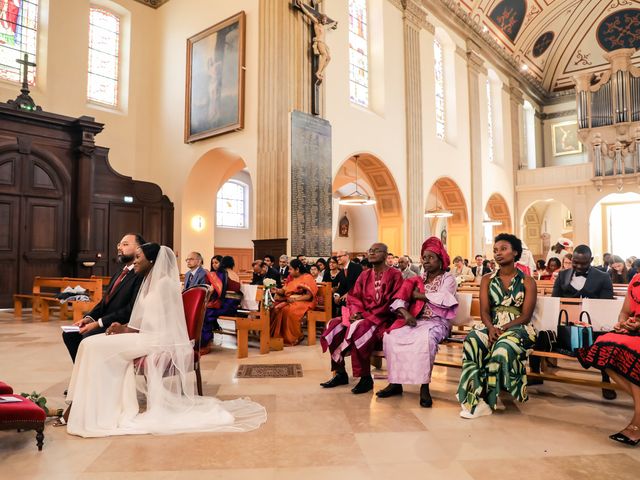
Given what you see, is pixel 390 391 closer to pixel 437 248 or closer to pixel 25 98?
pixel 437 248

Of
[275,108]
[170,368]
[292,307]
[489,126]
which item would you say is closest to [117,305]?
[170,368]

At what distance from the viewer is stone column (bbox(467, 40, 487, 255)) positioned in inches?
639

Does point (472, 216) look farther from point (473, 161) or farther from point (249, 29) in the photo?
point (249, 29)

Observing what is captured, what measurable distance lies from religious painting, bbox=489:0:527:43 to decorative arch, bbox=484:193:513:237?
6120 millimetres

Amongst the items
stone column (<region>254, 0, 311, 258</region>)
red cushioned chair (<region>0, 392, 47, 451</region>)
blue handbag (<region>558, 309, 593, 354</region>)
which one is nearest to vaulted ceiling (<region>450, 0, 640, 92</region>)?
stone column (<region>254, 0, 311, 258</region>)

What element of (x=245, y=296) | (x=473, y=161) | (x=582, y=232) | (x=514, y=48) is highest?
(x=514, y=48)

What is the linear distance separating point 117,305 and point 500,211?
58.1 ft

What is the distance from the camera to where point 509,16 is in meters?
17.6

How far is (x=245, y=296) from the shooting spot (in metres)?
6.89

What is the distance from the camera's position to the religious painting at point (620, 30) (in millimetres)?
19078

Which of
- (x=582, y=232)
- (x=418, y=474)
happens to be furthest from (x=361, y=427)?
(x=582, y=232)

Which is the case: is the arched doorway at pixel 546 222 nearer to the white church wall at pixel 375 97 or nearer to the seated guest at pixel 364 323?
the white church wall at pixel 375 97

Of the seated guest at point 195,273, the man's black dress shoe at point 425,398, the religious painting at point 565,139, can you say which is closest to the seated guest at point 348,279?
the seated guest at point 195,273

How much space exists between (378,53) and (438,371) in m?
9.85
